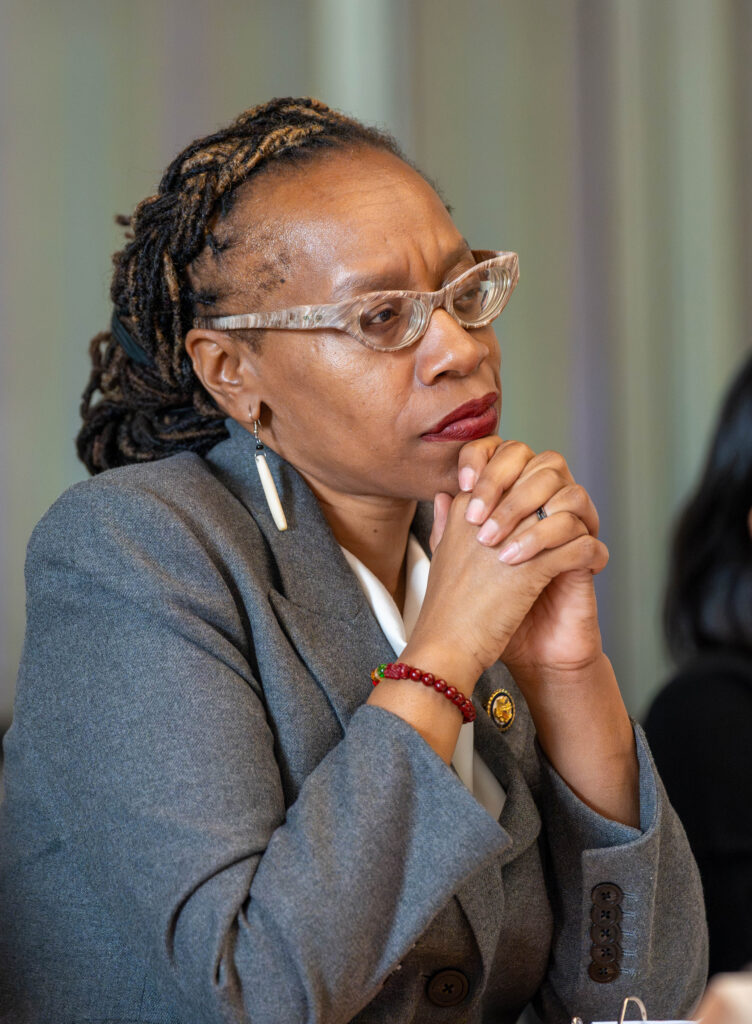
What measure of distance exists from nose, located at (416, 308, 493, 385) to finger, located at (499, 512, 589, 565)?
22 cm

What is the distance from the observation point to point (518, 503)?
1.21 metres

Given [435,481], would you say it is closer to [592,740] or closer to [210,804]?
[592,740]

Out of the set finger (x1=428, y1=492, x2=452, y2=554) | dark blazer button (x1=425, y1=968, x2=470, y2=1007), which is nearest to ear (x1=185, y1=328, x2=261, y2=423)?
finger (x1=428, y1=492, x2=452, y2=554)

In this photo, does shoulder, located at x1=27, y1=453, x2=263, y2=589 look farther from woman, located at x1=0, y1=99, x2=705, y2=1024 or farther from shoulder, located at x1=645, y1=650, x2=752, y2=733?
shoulder, located at x1=645, y1=650, x2=752, y2=733

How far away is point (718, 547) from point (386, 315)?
0.90m

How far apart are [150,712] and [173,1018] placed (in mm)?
353

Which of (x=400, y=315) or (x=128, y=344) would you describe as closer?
(x=400, y=315)

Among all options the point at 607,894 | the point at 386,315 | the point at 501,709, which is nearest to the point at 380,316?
the point at 386,315

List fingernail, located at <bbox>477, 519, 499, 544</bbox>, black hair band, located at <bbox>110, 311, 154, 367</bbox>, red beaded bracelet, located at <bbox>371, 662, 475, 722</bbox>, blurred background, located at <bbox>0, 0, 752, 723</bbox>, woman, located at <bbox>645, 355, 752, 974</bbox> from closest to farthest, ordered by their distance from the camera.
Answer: red beaded bracelet, located at <bbox>371, 662, 475, 722</bbox>, fingernail, located at <bbox>477, 519, 499, 544</bbox>, black hair band, located at <bbox>110, 311, 154, 367</bbox>, woman, located at <bbox>645, 355, 752, 974</bbox>, blurred background, located at <bbox>0, 0, 752, 723</bbox>

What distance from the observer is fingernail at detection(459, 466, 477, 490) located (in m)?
1.25

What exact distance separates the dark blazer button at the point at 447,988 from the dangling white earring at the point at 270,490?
53 centimetres

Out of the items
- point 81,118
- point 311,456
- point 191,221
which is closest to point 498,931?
point 311,456

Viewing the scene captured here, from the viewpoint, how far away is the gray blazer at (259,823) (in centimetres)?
97

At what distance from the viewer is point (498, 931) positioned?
1223 millimetres
